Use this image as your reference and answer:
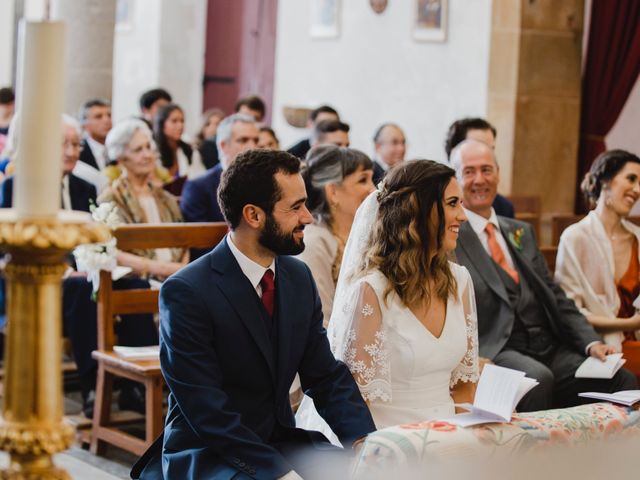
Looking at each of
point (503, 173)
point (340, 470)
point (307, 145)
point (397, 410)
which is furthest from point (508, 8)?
point (340, 470)

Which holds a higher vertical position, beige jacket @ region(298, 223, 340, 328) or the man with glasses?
the man with glasses

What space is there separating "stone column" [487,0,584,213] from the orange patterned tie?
3.81 meters

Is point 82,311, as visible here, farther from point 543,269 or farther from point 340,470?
point 340,470

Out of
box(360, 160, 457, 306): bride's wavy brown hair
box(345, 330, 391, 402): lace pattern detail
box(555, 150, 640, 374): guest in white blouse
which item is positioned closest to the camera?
box(345, 330, 391, 402): lace pattern detail

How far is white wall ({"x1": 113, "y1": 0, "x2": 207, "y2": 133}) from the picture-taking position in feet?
45.0

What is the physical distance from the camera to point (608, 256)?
17.1ft

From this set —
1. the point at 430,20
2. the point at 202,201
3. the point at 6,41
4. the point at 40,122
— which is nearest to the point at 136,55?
the point at 6,41

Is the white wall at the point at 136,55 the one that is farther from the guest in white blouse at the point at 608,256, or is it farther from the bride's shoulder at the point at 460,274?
the bride's shoulder at the point at 460,274

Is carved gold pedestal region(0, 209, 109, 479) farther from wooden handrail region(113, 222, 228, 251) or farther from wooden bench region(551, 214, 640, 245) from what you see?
wooden bench region(551, 214, 640, 245)

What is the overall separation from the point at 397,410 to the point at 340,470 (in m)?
0.56

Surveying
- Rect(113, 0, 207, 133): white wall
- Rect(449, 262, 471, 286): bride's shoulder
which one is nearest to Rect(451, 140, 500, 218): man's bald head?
Rect(449, 262, 471, 286): bride's shoulder

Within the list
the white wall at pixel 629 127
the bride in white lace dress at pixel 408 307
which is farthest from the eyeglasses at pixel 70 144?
the white wall at pixel 629 127

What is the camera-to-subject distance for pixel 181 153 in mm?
8711

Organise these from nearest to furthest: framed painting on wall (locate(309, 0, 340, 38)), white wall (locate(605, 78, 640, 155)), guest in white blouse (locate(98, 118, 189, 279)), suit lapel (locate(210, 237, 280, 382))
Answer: suit lapel (locate(210, 237, 280, 382)) → guest in white blouse (locate(98, 118, 189, 279)) → white wall (locate(605, 78, 640, 155)) → framed painting on wall (locate(309, 0, 340, 38))
